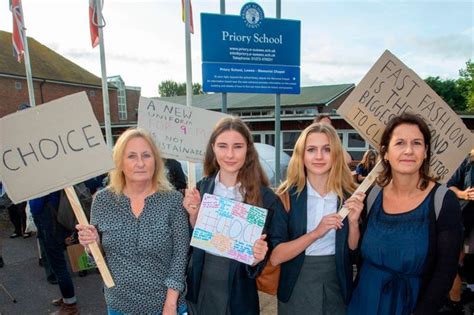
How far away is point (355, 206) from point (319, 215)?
23 cm

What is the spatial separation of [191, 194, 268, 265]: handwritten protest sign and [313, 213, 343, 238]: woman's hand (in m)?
0.31

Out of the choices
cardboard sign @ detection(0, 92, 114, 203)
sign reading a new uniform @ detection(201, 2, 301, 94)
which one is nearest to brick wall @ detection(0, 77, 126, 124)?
sign reading a new uniform @ detection(201, 2, 301, 94)

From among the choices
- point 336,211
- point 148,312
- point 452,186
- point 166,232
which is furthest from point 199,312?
point 452,186

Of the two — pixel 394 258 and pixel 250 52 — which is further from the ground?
pixel 250 52

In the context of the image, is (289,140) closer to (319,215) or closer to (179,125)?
(179,125)

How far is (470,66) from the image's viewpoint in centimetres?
5141

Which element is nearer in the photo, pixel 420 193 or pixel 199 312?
pixel 420 193

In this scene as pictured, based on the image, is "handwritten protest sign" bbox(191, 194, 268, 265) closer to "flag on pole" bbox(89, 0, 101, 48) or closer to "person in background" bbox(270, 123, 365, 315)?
"person in background" bbox(270, 123, 365, 315)

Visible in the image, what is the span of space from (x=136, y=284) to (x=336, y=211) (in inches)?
49.4

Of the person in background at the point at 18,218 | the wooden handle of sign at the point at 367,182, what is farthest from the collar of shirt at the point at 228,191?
the person in background at the point at 18,218

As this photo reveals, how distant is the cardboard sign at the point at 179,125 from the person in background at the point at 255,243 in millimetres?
463

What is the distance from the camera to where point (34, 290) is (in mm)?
4309

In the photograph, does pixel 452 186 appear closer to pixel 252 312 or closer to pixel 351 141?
pixel 252 312

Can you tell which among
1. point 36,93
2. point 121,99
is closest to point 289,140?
point 36,93
